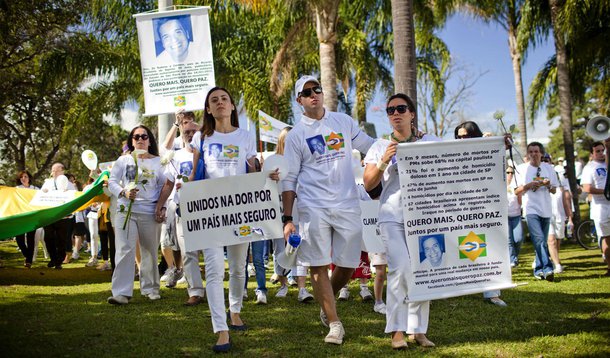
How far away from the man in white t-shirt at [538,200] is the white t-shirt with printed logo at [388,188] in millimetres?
5027

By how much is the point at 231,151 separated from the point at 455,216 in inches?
85.1

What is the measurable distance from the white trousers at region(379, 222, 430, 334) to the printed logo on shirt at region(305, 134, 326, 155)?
89 cm

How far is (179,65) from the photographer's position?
31.8 ft

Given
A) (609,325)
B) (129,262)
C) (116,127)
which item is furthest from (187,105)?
(116,127)

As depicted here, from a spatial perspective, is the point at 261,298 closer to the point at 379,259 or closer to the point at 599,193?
the point at 379,259

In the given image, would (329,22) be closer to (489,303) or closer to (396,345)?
(489,303)

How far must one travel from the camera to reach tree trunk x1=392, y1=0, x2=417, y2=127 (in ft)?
35.3

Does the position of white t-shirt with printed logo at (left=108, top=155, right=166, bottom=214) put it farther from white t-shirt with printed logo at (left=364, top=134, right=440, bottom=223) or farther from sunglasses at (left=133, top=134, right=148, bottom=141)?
white t-shirt with printed logo at (left=364, top=134, right=440, bottom=223)

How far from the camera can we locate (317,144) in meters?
5.94

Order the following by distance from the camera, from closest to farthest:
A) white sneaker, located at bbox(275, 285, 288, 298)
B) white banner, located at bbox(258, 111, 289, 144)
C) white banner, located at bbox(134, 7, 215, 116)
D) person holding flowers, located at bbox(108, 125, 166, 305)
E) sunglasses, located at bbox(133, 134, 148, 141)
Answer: person holding flowers, located at bbox(108, 125, 166, 305)
sunglasses, located at bbox(133, 134, 148, 141)
white sneaker, located at bbox(275, 285, 288, 298)
white banner, located at bbox(134, 7, 215, 116)
white banner, located at bbox(258, 111, 289, 144)

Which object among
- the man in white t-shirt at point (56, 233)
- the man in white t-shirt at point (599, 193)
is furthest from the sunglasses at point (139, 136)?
the man in white t-shirt at point (599, 193)

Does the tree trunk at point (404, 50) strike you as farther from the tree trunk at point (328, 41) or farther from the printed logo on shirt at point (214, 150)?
the tree trunk at point (328, 41)

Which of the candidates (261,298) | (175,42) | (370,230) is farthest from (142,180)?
(370,230)

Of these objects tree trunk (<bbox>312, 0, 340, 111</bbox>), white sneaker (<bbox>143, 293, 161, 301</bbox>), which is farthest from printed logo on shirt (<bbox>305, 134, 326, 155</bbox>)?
tree trunk (<bbox>312, 0, 340, 111</bbox>)
